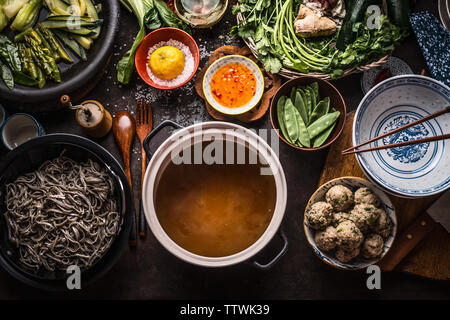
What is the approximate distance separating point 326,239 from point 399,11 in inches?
48.0

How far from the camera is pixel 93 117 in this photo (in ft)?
6.68

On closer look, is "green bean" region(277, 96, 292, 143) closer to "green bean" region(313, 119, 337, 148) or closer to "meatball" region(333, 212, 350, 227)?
"green bean" region(313, 119, 337, 148)

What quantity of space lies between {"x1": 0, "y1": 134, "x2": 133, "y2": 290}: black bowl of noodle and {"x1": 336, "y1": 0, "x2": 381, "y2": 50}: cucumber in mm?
1313

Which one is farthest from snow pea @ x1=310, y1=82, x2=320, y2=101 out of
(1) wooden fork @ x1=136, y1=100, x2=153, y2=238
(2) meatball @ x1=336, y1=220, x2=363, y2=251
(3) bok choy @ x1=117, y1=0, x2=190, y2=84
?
(1) wooden fork @ x1=136, y1=100, x2=153, y2=238

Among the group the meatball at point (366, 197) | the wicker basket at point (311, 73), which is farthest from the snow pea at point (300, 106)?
the meatball at point (366, 197)

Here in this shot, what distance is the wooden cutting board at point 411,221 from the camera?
195 centimetres

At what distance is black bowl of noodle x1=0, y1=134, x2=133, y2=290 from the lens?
71.1 inches

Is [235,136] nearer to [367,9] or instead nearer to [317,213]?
[317,213]

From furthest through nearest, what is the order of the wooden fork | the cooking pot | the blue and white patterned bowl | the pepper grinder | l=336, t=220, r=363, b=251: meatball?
the wooden fork < the pepper grinder < the blue and white patterned bowl < l=336, t=220, r=363, b=251: meatball < the cooking pot

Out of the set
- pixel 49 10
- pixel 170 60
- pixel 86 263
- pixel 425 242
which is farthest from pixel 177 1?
pixel 425 242

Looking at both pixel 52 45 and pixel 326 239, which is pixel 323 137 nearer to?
pixel 326 239

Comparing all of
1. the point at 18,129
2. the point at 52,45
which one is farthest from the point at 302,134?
the point at 18,129

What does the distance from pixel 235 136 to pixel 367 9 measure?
1.00 meters

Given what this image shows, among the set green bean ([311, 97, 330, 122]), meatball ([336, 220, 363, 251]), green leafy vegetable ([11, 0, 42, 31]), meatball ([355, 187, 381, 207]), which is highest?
green leafy vegetable ([11, 0, 42, 31])
